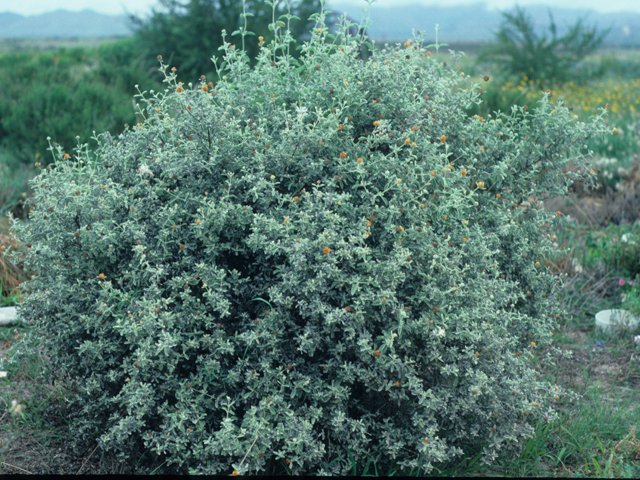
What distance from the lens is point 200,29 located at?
11828mm

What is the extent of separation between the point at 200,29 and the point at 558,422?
1106 cm

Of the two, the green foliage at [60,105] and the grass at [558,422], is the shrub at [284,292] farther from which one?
the green foliage at [60,105]

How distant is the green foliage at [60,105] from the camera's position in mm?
7391

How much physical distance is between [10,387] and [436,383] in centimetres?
229

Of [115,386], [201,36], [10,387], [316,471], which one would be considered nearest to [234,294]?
[115,386]

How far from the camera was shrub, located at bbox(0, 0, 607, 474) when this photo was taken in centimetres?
229

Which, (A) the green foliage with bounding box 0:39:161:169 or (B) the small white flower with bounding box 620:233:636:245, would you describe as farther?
(A) the green foliage with bounding box 0:39:161:169

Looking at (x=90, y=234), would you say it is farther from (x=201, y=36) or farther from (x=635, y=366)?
(x=201, y=36)

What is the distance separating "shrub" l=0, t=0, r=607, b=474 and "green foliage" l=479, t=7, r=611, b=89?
15122 millimetres

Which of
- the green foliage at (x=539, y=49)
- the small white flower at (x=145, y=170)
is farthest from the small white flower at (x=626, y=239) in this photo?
the green foliage at (x=539, y=49)

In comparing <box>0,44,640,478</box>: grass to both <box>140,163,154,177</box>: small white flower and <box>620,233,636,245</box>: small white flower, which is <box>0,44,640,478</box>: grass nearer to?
<box>620,233,636,245</box>: small white flower

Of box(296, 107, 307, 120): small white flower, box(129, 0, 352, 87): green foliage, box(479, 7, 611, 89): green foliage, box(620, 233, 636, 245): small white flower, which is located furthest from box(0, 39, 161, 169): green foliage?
box(479, 7, 611, 89): green foliage

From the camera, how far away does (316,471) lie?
7.86 feet

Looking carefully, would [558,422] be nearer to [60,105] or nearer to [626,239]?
[626,239]
